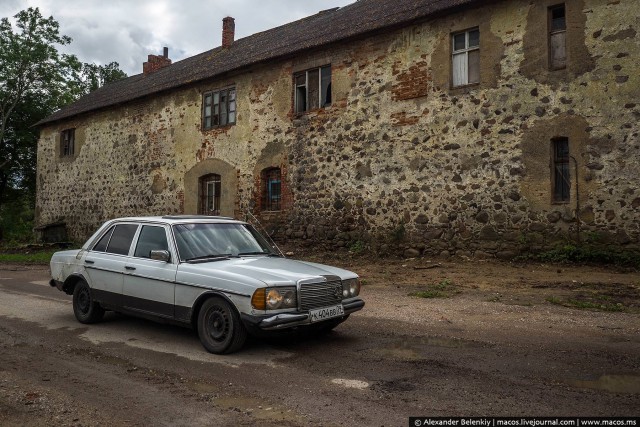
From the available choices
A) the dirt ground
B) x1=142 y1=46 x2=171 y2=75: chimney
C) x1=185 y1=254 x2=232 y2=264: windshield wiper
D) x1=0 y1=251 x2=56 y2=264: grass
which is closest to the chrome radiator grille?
the dirt ground

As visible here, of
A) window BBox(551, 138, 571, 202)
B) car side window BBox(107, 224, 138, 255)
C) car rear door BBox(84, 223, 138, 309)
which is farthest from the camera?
window BBox(551, 138, 571, 202)

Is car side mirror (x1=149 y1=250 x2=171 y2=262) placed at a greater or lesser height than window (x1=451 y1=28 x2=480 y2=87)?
lesser

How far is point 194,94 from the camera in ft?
62.5

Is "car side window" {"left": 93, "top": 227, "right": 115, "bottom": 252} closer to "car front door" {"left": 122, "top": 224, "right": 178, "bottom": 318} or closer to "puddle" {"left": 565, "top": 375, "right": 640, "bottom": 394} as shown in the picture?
"car front door" {"left": 122, "top": 224, "right": 178, "bottom": 318}

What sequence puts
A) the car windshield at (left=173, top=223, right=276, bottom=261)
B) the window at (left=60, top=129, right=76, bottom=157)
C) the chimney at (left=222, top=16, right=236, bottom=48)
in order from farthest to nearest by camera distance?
the window at (left=60, top=129, right=76, bottom=157)
the chimney at (left=222, top=16, right=236, bottom=48)
the car windshield at (left=173, top=223, right=276, bottom=261)

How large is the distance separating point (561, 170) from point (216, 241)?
331 inches

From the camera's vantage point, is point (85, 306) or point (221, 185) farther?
point (221, 185)

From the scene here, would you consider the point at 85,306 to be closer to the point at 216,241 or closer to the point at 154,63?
the point at 216,241

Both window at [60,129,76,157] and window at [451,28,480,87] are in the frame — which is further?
window at [60,129,76,157]

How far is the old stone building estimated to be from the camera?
10828 mm

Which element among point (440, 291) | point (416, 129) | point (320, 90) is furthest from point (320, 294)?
point (320, 90)

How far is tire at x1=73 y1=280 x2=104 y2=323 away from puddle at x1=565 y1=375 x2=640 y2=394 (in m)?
5.77

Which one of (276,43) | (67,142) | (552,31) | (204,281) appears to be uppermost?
(276,43)

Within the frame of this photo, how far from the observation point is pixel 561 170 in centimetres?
1129
